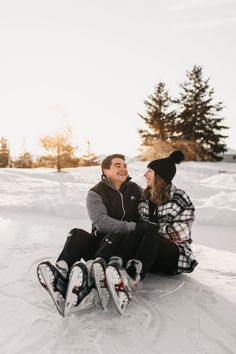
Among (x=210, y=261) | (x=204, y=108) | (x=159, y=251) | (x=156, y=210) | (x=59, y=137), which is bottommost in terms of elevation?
(x=210, y=261)

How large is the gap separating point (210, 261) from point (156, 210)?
1.55 meters

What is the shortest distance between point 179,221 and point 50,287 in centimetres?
158

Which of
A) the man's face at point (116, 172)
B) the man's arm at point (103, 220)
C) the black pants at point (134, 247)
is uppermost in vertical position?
the man's face at point (116, 172)

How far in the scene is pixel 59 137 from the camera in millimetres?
30000

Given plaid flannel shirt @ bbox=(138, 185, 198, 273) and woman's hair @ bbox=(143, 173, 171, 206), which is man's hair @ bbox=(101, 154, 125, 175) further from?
plaid flannel shirt @ bbox=(138, 185, 198, 273)

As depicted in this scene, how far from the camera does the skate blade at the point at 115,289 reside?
2807mm

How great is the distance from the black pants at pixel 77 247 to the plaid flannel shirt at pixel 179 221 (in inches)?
31.1

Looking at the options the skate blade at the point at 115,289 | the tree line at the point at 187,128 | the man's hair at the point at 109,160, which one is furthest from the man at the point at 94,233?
the tree line at the point at 187,128

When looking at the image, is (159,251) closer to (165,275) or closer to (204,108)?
(165,275)

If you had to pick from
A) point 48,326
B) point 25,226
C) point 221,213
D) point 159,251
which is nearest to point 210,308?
point 159,251

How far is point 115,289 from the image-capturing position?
2.82m

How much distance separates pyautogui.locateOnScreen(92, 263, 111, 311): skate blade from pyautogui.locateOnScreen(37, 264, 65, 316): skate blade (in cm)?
31

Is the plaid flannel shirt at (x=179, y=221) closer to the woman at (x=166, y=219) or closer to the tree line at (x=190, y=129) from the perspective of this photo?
the woman at (x=166, y=219)

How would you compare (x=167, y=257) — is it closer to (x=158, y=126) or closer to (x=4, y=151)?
(x=158, y=126)
